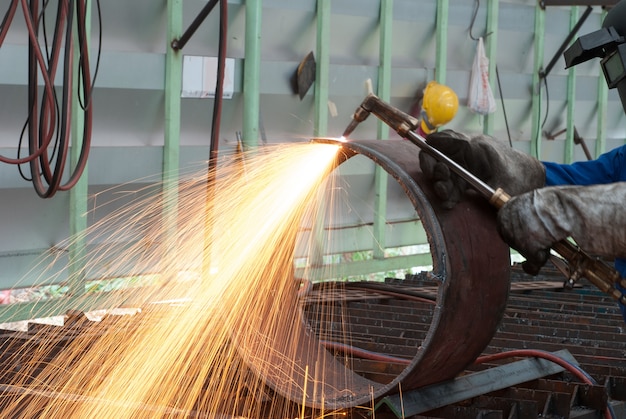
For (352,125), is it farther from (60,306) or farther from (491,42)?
(491,42)

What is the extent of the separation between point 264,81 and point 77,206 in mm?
1442

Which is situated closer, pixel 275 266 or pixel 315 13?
pixel 275 266

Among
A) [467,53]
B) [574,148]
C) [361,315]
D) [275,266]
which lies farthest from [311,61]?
[574,148]

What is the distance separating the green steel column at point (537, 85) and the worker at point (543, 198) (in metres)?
4.54

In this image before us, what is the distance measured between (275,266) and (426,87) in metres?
3.38

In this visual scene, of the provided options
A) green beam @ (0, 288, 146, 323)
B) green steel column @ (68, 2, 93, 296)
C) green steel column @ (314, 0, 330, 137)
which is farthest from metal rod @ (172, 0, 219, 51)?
green beam @ (0, 288, 146, 323)

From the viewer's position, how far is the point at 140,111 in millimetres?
4715

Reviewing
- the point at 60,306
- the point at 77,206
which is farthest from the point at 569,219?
the point at 60,306

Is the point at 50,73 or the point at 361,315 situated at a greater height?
the point at 50,73

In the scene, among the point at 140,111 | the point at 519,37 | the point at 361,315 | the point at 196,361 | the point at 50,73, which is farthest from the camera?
→ the point at 519,37

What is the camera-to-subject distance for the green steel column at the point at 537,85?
7.00m

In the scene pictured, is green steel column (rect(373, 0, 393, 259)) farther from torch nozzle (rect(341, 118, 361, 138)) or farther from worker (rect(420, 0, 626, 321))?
worker (rect(420, 0, 626, 321))

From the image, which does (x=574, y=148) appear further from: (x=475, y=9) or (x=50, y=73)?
(x=50, y=73)

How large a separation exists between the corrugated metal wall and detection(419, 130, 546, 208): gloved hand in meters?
2.50
